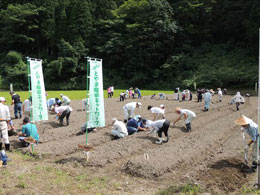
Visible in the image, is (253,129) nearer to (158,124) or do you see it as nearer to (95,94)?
(158,124)

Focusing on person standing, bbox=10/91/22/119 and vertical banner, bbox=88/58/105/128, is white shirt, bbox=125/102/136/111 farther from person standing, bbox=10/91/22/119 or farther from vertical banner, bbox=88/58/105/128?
person standing, bbox=10/91/22/119

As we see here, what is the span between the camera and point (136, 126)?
10.8m

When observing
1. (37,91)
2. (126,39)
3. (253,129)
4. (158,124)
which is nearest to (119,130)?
(158,124)

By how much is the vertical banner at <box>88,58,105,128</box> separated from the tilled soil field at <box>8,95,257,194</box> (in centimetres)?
115

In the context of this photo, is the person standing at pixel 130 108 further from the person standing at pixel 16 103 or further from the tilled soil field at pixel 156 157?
the person standing at pixel 16 103

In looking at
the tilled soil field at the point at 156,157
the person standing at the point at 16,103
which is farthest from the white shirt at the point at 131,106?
the person standing at the point at 16,103

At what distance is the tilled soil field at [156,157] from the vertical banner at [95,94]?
1.15 metres

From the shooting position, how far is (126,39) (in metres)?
46.6

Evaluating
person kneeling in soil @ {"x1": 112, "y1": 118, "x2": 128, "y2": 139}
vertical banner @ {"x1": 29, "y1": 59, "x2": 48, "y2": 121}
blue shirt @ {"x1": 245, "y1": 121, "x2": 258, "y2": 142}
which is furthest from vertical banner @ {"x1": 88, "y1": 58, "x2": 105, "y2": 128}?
blue shirt @ {"x1": 245, "y1": 121, "x2": 258, "y2": 142}

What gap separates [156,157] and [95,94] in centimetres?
287

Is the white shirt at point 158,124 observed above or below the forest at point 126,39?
→ below

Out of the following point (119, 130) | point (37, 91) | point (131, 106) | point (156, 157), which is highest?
point (37, 91)

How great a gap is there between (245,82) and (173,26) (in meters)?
16.2

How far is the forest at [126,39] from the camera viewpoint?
4300 centimetres
